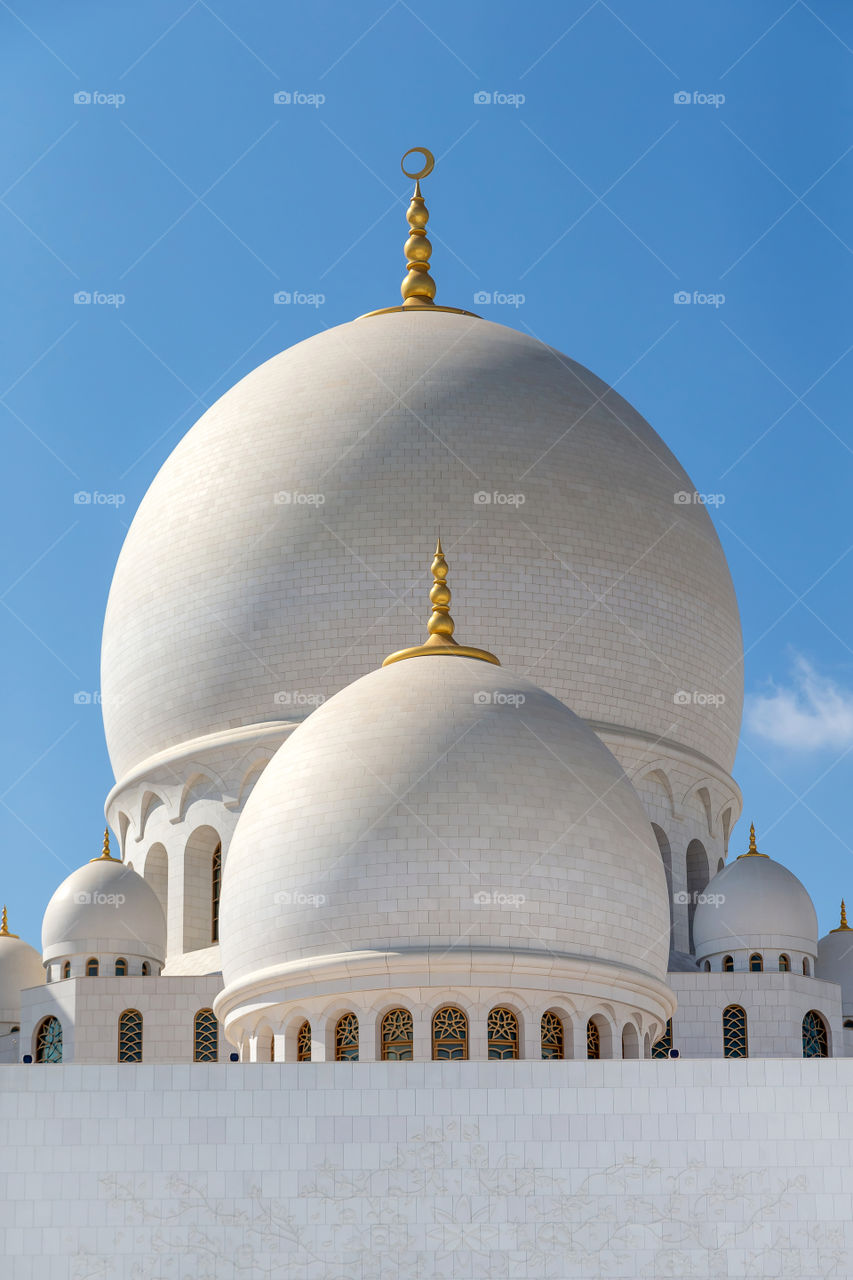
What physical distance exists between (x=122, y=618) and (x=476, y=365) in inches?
273

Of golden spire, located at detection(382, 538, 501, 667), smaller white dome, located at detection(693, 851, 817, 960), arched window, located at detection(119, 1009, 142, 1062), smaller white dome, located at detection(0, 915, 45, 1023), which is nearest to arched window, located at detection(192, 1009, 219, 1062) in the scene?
arched window, located at detection(119, 1009, 142, 1062)

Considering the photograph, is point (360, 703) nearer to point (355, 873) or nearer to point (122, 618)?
point (355, 873)

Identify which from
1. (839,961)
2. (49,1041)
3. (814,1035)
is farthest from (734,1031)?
(49,1041)

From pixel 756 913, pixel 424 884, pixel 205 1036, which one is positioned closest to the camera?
pixel 424 884

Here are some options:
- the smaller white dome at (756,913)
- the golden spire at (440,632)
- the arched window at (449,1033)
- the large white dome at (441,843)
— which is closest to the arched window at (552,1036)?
the large white dome at (441,843)

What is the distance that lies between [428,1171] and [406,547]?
11.2 m

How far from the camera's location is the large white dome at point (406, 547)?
32938mm

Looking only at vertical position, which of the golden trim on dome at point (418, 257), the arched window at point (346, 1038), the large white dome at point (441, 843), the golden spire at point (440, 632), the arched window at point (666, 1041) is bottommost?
the arched window at point (346, 1038)

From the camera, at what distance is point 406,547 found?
3300cm

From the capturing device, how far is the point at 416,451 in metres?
33.7

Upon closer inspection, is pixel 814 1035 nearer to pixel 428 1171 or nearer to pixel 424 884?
pixel 424 884

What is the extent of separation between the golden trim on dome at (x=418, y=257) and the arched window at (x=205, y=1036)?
12622 millimetres

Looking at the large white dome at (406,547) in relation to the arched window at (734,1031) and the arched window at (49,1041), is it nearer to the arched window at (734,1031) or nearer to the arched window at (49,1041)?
the arched window at (734,1031)

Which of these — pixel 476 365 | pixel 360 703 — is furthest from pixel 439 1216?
pixel 476 365
